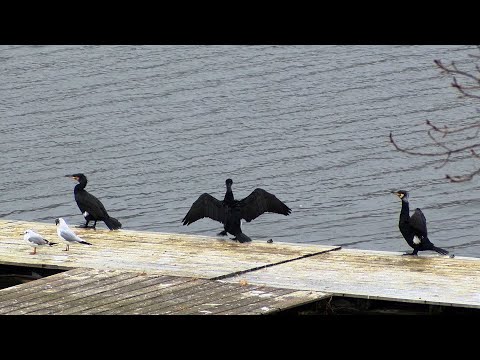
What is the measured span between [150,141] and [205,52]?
246 inches

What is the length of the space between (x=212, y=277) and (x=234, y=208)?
2.28 meters

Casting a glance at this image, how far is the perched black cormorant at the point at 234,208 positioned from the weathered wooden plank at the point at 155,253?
235 mm

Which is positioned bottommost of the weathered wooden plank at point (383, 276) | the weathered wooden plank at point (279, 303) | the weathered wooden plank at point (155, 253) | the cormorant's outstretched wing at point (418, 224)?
the weathered wooden plank at point (279, 303)

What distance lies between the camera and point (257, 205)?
49.2 feet

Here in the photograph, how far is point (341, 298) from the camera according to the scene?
Answer: 1202cm

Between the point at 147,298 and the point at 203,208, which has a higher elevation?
the point at 203,208

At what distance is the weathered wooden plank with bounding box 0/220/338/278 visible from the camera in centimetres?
1338

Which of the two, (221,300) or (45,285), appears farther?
(45,285)

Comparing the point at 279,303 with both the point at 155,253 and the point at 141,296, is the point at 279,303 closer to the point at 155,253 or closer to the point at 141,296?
the point at 141,296

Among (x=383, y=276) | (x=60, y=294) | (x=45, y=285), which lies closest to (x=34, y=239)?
(x=45, y=285)

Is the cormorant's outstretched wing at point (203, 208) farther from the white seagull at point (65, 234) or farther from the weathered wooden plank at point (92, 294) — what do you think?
the weathered wooden plank at point (92, 294)

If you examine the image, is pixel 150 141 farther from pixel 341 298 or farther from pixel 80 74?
pixel 341 298

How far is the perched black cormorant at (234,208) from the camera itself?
588 inches

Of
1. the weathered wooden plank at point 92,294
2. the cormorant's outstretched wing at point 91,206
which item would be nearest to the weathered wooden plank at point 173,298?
the weathered wooden plank at point 92,294
